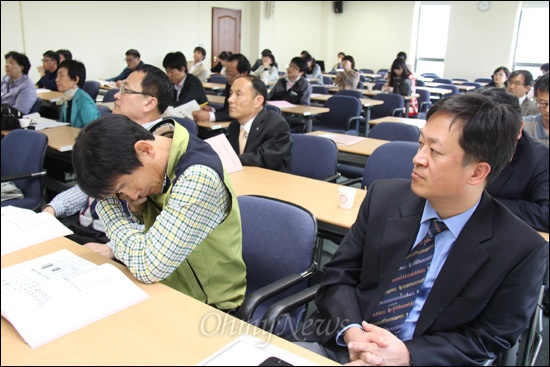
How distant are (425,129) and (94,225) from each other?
1.59 m

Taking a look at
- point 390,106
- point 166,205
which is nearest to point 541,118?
point 166,205

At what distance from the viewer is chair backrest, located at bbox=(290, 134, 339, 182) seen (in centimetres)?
306

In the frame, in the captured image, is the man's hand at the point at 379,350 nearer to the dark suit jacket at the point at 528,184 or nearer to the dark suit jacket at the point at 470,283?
the dark suit jacket at the point at 470,283

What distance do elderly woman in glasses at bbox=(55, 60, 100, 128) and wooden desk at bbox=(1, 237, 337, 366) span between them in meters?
3.15

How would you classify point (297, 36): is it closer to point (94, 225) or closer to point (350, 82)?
point (350, 82)

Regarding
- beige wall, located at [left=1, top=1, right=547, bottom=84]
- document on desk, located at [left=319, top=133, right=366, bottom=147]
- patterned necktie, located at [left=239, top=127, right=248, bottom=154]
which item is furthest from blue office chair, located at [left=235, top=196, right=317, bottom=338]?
beige wall, located at [left=1, top=1, right=547, bottom=84]

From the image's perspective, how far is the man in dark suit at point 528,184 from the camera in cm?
203

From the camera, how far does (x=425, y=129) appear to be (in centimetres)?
130

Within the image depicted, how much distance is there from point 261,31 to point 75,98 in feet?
29.8

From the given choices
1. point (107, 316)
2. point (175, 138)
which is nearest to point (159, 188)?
point (175, 138)

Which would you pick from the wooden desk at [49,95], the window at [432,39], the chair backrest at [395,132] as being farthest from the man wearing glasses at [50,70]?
the window at [432,39]

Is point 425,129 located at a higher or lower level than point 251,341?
higher

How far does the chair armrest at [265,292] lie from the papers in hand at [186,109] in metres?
3.04

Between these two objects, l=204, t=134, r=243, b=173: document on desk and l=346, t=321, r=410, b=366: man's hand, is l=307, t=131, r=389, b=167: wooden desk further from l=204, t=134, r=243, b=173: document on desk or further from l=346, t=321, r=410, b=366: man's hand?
l=346, t=321, r=410, b=366: man's hand
